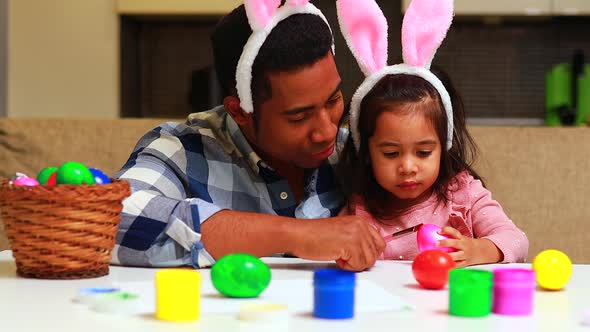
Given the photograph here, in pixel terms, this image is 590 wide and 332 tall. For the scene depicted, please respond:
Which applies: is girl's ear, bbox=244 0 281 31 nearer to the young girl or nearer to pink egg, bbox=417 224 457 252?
the young girl

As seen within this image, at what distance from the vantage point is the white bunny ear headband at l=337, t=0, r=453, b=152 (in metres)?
1.42

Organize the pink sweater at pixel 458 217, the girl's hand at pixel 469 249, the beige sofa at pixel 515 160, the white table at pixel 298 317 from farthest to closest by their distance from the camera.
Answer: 1. the beige sofa at pixel 515 160
2. the pink sweater at pixel 458 217
3. the girl's hand at pixel 469 249
4. the white table at pixel 298 317

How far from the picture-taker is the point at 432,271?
3.20 ft

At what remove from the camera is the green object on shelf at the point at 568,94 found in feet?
11.4

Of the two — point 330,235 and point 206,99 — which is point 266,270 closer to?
point 330,235

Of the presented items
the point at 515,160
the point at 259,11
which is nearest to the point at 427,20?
the point at 259,11

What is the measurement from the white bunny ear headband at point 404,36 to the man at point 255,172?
5 cm

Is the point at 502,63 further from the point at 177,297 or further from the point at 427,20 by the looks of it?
the point at 177,297

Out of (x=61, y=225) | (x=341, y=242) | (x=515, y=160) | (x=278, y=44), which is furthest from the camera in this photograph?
(x=515, y=160)

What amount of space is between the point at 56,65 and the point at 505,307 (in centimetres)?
284

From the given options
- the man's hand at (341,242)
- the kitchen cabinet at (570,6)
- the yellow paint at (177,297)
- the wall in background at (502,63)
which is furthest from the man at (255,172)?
the wall in background at (502,63)

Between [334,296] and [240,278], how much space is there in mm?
142

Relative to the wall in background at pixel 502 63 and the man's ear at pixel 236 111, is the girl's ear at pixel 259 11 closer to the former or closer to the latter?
the man's ear at pixel 236 111

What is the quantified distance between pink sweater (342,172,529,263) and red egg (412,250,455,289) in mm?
421
